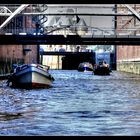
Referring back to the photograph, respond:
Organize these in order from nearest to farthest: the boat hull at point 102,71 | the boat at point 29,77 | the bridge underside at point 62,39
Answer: the boat at point 29,77, the bridge underside at point 62,39, the boat hull at point 102,71

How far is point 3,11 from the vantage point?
3888 inches

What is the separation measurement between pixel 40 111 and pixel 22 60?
296 feet

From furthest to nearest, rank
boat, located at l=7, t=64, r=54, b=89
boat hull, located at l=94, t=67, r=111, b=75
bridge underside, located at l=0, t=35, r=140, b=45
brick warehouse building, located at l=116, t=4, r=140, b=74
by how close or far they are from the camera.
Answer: brick warehouse building, located at l=116, t=4, r=140, b=74 < boat hull, located at l=94, t=67, r=111, b=75 < bridge underside, located at l=0, t=35, r=140, b=45 < boat, located at l=7, t=64, r=54, b=89

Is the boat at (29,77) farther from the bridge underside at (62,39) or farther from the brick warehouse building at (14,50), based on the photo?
the brick warehouse building at (14,50)

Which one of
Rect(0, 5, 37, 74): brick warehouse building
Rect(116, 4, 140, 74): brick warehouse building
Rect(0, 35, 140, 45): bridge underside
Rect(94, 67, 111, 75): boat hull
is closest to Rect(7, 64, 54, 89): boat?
Rect(0, 35, 140, 45): bridge underside

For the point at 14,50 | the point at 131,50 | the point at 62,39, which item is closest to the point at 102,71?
the point at 14,50

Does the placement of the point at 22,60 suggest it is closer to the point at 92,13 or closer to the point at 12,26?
the point at 12,26

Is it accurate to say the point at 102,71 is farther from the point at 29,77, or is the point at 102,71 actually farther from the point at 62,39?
the point at 29,77

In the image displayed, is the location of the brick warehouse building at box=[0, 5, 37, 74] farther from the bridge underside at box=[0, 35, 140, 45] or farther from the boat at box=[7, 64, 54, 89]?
the boat at box=[7, 64, 54, 89]

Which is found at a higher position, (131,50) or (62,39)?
(62,39)

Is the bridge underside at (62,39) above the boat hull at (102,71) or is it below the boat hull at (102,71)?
above

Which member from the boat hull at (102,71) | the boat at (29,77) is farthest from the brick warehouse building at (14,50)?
the boat at (29,77)

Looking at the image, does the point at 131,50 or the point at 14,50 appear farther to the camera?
the point at 131,50
